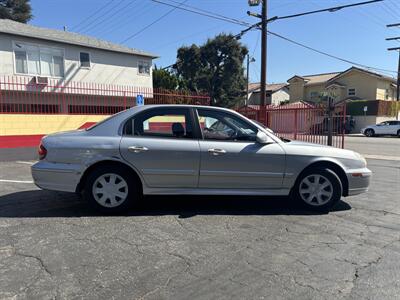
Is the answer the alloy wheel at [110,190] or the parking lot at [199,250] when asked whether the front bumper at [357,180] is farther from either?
the alloy wheel at [110,190]

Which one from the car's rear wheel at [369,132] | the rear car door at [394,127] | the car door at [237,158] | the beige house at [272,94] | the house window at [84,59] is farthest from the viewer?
the beige house at [272,94]

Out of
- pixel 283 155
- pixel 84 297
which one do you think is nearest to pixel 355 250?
pixel 283 155

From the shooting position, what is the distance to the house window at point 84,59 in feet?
77.7

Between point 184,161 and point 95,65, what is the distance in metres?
21.2

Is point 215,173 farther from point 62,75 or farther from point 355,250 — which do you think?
point 62,75

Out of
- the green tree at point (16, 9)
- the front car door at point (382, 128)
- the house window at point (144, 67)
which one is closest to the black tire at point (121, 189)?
the house window at point (144, 67)

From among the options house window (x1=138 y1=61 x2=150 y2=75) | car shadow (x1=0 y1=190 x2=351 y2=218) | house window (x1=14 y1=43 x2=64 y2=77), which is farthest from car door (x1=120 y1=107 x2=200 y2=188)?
house window (x1=138 y1=61 x2=150 y2=75)

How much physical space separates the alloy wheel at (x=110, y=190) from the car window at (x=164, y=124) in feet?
2.33

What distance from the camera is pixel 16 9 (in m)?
46.2

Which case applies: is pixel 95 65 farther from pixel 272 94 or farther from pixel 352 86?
pixel 272 94

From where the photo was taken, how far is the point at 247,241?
169 inches

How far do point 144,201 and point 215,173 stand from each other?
1.44 meters

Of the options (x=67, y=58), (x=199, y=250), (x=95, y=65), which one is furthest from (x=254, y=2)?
(x=199, y=250)

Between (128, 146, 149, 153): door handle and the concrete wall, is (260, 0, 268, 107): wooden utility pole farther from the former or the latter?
(128, 146, 149, 153): door handle
